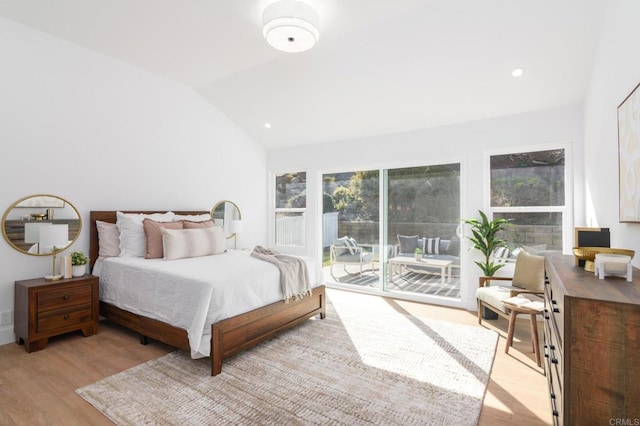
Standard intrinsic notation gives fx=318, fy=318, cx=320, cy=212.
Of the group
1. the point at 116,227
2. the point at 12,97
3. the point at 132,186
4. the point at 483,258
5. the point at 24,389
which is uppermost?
the point at 12,97

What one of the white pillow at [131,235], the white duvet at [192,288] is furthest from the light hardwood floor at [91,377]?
the white pillow at [131,235]

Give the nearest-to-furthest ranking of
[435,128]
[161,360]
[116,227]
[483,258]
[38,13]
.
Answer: [161,360] < [38,13] < [116,227] < [483,258] < [435,128]

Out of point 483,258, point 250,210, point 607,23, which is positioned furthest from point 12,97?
point 483,258

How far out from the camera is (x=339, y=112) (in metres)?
4.39

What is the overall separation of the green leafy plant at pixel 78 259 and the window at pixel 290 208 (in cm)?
306

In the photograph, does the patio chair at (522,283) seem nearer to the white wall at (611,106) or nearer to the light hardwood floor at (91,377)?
the light hardwood floor at (91,377)

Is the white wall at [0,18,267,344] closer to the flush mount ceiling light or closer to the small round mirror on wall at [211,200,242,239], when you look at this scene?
the small round mirror on wall at [211,200,242,239]

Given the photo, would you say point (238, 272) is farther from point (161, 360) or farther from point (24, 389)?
point (24, 389)

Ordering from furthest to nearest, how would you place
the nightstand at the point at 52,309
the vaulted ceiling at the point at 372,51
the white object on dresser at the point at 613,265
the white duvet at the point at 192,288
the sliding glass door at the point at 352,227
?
1. the sliding glass door at the point at 352,227
2. the nightstand at the point at 52,309
3. the vaulted ceiling at the point at 372,51
4. the white duvet at the point at 192,288
5. the white object on dresser at the point at 613,265

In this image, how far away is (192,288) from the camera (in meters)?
2.54

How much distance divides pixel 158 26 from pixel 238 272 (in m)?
2.49

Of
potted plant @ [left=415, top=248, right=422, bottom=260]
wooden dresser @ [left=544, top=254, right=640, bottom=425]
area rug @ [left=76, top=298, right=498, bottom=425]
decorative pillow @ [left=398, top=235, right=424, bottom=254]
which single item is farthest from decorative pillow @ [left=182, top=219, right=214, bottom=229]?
wooden dresser @ [left=544, top=254, right=640, bottom=425]

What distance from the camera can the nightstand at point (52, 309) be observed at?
9.20ft

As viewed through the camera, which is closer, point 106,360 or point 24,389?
point 24,389
